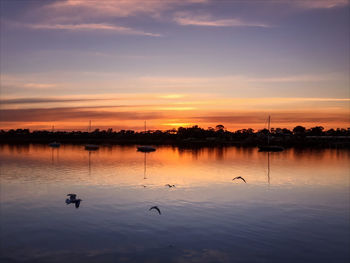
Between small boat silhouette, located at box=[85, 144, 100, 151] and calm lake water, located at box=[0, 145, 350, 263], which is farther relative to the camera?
small boat silhouette, located at box=[85, 144, 100, 151]

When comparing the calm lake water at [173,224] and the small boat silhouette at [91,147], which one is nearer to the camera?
the calm lake water at [173,224]

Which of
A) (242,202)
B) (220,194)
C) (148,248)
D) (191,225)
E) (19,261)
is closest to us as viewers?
(19,261)

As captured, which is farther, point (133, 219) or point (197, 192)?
point (197, 192)

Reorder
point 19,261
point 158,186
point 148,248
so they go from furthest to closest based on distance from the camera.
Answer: point 158,186 < point 148,248 < point 19,261

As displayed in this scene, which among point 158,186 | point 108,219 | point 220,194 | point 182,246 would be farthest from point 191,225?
point 158,186

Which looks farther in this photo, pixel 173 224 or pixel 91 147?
pixel 91 147

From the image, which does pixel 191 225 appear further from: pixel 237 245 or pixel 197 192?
pixel 197 192

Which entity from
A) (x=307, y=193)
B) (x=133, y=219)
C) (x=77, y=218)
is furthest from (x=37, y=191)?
(x=307, y=193)

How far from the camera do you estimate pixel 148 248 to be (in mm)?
18203

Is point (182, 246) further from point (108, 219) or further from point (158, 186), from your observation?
point (158, 186)

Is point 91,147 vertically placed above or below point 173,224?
above

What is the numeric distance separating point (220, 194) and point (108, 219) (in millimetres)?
15346

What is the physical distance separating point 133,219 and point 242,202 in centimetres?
1215

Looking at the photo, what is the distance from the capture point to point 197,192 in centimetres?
3681
